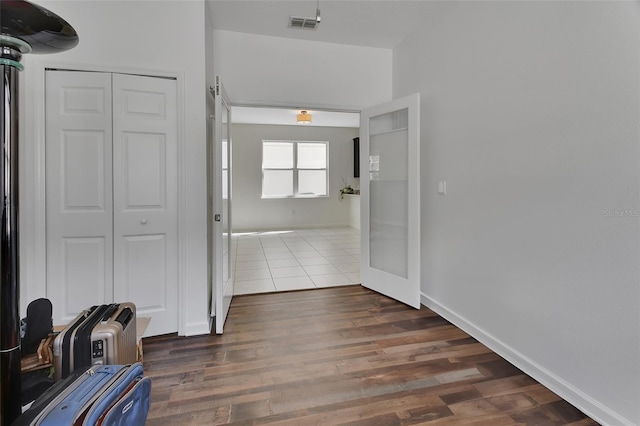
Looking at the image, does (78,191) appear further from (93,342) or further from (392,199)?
(392,199)

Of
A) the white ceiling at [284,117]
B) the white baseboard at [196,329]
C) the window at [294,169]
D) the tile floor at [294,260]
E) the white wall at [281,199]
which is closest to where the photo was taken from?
the white baseboard at [196,329]

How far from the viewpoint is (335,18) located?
2945 millimetres

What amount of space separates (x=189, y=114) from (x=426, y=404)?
2.53 m

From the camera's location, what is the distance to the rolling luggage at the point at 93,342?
1.23 m

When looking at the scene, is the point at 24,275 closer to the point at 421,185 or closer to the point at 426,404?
the point at 426,404

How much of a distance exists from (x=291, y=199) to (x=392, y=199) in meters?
5.23

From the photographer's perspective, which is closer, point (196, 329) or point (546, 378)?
point (546, 378)

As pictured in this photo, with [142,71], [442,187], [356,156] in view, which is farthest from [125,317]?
[356,156]

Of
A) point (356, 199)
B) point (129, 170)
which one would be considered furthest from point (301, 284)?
point (356, 199)

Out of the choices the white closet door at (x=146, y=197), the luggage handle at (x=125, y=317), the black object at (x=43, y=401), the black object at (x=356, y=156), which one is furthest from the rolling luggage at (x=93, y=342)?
the black object at (x=356, y=156)

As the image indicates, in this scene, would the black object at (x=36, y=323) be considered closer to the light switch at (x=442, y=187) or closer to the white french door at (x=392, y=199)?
the white french door at (x=392, y=199)

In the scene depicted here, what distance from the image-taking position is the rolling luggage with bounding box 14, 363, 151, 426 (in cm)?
88

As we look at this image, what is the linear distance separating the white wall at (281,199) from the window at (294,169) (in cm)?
15

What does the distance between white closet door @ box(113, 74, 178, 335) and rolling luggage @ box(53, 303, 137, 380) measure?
1.00 metres
